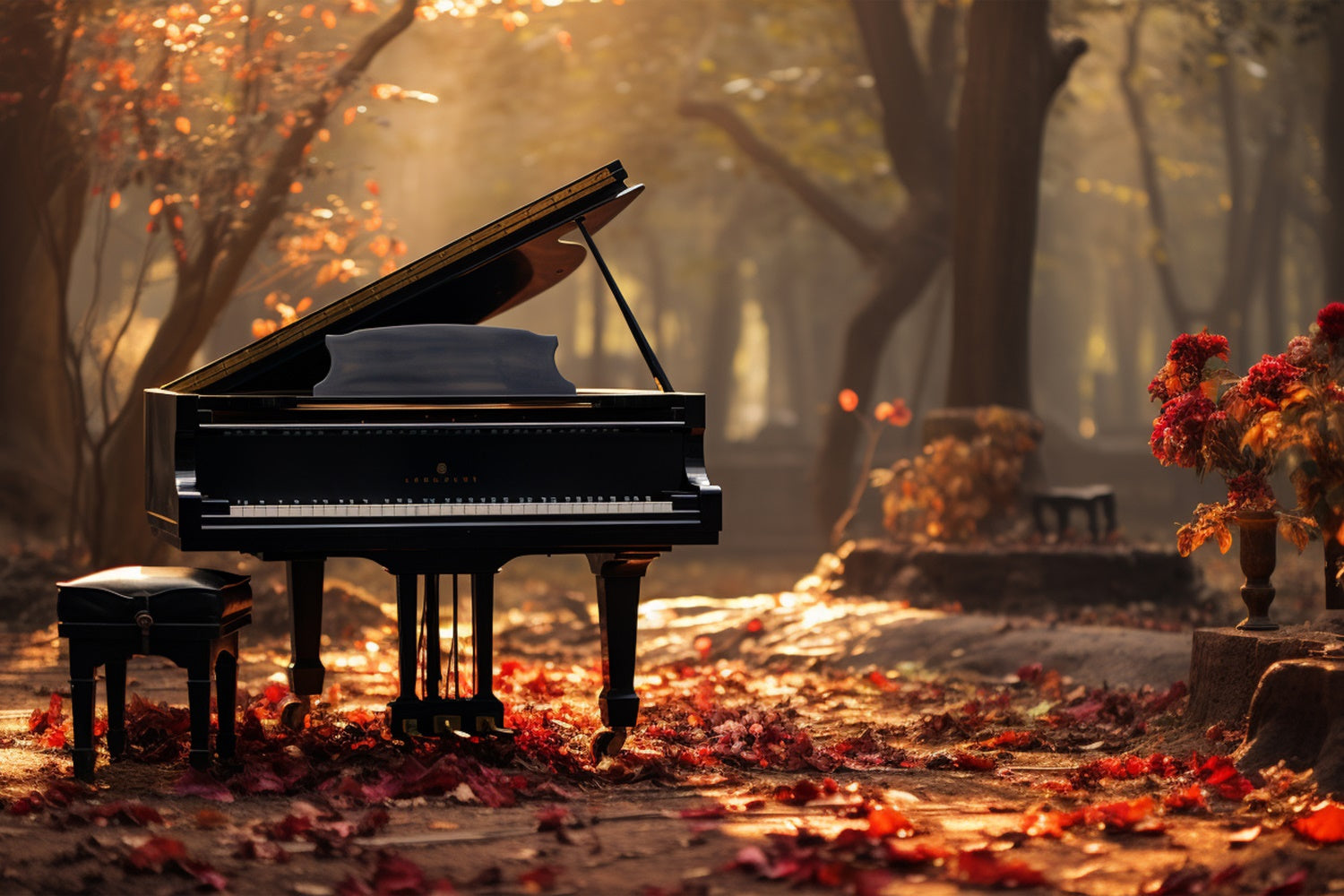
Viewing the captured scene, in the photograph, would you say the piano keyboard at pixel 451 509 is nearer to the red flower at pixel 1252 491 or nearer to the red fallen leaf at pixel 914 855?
the red fallen leaf at pixel 914 855

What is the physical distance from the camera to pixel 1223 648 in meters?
7.85

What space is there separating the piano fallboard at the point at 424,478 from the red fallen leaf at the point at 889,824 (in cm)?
167

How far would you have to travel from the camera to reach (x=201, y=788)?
22.4 feet

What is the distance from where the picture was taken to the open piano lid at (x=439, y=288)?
7.52 m

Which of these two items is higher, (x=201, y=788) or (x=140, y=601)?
(x=140, y=601)

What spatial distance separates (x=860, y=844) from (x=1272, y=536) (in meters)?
3.35

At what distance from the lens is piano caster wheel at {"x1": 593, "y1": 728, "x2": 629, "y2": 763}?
7691mm

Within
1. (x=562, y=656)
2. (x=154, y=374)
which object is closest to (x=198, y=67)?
(x=154, y=374)

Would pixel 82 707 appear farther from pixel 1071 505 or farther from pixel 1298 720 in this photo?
pixel 1071 505

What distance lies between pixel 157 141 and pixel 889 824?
10921 mm

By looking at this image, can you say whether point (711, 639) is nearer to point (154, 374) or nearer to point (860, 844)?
point (154, 374)

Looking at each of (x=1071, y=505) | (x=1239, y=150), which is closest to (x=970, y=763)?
(x=1071, y=505)

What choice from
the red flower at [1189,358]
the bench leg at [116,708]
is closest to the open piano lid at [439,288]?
the bench leg at [116,708]

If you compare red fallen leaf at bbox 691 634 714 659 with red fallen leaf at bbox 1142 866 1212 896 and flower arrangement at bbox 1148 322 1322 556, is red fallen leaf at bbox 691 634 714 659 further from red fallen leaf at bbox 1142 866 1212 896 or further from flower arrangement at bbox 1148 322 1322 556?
red fallen leaf at bbox 1142 866 1212 896
